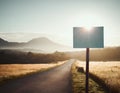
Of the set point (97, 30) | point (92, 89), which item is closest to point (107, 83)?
point (92, 89)

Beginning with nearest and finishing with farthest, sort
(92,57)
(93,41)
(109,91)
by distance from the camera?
(93,41) → (109,91) → (92,57)

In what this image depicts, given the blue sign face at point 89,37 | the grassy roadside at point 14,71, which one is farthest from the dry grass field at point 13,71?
the blue sign face at point 89,37

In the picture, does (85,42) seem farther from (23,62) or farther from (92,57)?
(23,62)

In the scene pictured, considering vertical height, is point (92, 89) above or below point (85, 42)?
below

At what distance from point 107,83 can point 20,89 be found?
17.1ft

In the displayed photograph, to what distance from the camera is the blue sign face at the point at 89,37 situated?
13.9 m

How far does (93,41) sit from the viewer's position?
13.9 meters

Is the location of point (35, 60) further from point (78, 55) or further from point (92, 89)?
point (92, 89)

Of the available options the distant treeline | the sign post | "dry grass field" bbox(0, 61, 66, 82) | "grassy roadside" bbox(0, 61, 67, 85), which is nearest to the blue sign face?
the sign post

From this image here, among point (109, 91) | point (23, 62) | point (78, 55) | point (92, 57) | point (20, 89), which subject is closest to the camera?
point (109, 91)

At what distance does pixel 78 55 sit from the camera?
4991 centimetres

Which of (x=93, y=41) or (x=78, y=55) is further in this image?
(x=78, y=55)

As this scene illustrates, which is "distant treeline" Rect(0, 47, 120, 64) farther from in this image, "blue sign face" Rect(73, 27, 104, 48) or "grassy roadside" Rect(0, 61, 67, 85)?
"blue sign face" Rect(73, 27, 104, 48)

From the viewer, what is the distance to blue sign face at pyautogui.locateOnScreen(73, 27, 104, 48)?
13.9m
